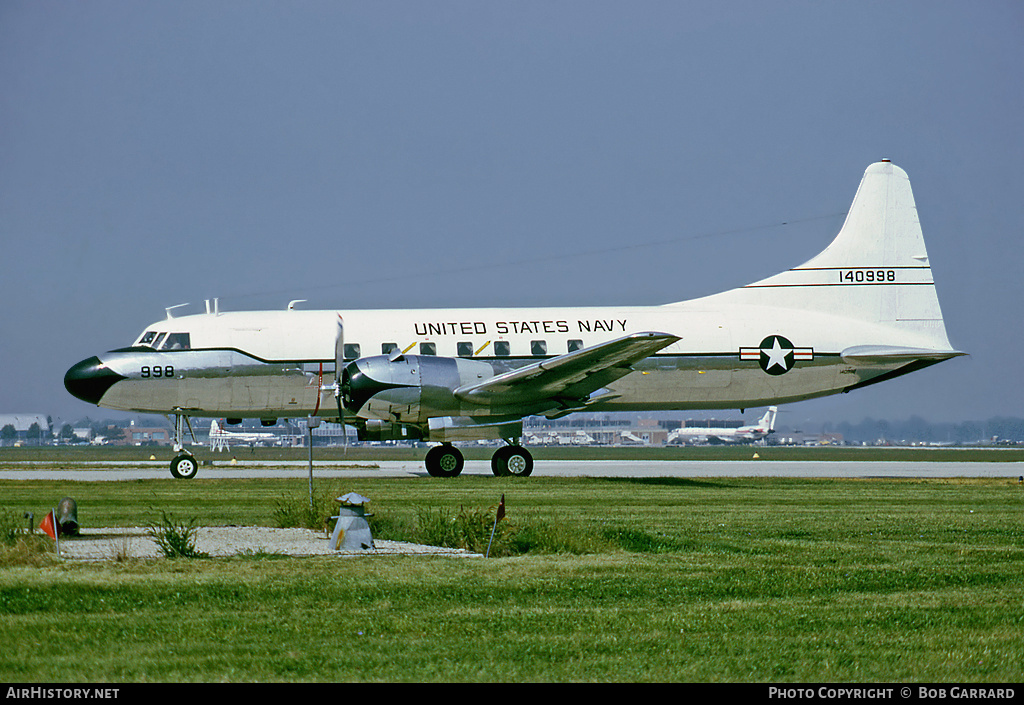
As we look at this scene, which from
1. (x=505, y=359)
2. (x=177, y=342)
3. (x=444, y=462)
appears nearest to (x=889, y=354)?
(x=505, y=359)

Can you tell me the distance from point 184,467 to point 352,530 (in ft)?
63.2

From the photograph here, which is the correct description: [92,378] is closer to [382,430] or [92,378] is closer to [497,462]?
[382,430]

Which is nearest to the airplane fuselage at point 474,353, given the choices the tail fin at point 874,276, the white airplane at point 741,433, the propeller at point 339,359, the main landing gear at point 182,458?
the propeller at point 339,359

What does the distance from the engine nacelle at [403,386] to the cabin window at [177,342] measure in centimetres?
530

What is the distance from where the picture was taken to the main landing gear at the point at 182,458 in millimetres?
30922

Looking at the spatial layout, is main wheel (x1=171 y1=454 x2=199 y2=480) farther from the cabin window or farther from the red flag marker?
the red flag marker

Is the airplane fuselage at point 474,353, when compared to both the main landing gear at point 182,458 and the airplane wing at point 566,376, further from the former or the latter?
the main landing gear at point 182,458

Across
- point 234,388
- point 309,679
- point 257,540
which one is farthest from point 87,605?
point 234,388

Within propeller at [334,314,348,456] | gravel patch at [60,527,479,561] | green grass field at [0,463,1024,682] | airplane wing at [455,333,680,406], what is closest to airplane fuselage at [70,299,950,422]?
propeller at [334,314,348,456]

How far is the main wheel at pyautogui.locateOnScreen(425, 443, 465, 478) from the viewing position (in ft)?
99.3

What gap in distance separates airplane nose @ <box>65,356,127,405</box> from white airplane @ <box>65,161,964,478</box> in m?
0.04

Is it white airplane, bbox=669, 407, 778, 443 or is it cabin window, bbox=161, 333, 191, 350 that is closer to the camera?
cabin window, bbox=161, 333, 191, 350

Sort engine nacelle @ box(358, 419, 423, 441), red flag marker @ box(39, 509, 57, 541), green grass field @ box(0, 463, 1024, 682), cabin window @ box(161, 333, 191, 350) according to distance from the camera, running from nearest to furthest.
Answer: green grass field @ box(0, 463, 1024, 682) → red flag marker @ box(39, 509, 57, 541) → engine nacelle @ box(358, 419, 423, 441) → cabin window @ box(161, 333, 191, 350)

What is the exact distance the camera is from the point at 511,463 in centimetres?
3011
